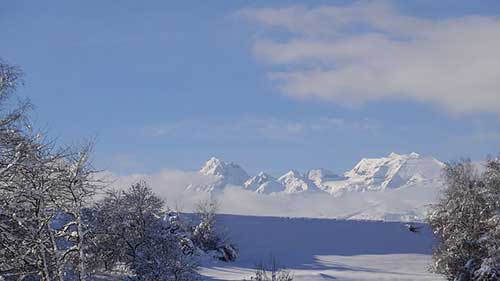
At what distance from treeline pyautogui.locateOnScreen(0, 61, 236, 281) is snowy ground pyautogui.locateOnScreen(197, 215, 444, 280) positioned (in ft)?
21.1

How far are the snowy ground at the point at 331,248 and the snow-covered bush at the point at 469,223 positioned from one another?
1111 cm

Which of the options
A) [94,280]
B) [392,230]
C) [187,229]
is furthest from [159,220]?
[392,230]

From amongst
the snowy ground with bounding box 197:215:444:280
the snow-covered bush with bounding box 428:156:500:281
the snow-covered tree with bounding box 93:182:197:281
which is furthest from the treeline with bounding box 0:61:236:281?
the snow-covered bush with bounding box 428:156:500:281

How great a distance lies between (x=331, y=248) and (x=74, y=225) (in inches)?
2259

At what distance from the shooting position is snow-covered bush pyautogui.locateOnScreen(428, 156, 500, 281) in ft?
137

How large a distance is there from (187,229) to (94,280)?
2681cm

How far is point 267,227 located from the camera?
81688 mm

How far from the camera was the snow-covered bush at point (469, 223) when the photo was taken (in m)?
41.7

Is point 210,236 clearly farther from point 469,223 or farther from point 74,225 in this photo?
point 74,225

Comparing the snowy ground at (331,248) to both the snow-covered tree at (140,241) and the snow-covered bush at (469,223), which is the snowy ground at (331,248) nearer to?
the snow-covered bush at (469,223)

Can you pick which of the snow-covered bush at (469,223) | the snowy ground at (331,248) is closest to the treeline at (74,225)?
the snowy ground at (331,248)

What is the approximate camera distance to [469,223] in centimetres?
4459

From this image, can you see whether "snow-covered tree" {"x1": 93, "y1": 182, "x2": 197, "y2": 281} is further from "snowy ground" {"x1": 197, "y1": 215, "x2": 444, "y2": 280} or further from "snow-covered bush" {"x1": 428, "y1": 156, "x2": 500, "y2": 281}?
"snowy ground" {"x1": 197, "y1": 215, "x2": 444, "y2": 280}

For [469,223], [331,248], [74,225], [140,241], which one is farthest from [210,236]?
[74,225]
